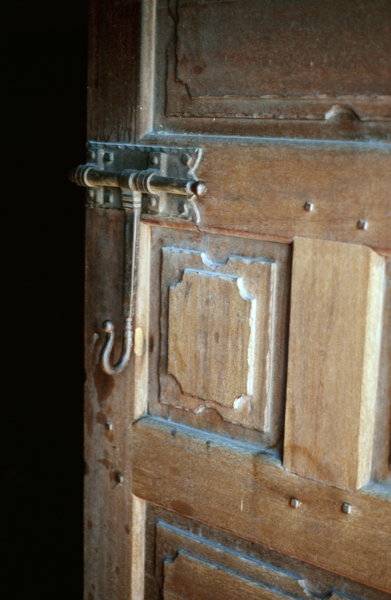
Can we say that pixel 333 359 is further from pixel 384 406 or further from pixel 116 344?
pixel 116 344

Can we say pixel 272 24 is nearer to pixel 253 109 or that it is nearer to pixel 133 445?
pixel 253 109

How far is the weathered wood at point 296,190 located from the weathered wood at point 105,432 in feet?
0.66

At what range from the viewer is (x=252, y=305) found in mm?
969

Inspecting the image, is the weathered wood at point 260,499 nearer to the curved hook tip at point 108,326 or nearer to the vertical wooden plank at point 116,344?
the vertical wooden plank at point 116,344

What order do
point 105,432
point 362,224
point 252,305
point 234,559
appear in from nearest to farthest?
point 362,224 < point 252,305 < point 234,559 < point 105,432

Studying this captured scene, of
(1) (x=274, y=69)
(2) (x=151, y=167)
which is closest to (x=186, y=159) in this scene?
(2) (x=151, y=167)

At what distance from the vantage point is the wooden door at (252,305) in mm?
863

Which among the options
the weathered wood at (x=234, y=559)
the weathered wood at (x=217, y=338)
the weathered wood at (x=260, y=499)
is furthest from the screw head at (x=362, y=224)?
the weathered wood at (x=234, y=559)

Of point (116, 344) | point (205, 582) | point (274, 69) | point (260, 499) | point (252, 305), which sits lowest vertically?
point (205, 582)

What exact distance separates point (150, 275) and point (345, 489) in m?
0.45

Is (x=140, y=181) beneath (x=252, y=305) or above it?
above

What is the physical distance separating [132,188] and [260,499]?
0.51 m

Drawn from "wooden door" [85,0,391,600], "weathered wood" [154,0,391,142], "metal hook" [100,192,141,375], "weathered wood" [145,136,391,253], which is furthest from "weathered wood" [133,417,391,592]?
"weathered wood" [154,0,391,142]

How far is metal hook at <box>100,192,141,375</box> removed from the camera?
1061 mm
